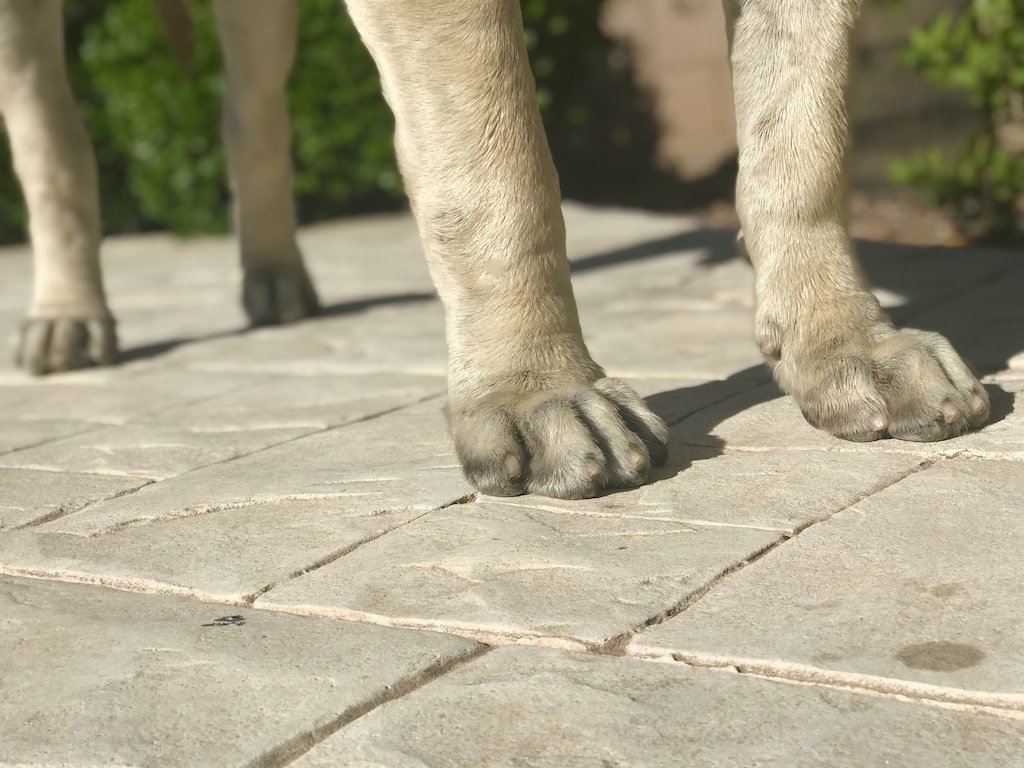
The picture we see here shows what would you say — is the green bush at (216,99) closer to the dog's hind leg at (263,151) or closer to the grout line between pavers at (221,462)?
the dog's hind leg at (263,151)

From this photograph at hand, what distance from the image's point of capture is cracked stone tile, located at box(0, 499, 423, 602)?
5.66 ft

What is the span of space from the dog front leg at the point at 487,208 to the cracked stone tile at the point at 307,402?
0.54 meters

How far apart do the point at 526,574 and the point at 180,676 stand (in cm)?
40

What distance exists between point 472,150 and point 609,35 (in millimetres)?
4987

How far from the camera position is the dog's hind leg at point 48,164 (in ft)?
11.4

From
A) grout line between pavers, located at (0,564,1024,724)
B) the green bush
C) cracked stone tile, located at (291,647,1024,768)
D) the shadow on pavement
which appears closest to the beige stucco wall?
the green bush

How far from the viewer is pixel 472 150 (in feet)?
6.77

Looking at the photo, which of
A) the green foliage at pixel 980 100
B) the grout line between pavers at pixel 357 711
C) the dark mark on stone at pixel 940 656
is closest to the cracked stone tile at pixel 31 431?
the grout line between pavers at pixel 357 711

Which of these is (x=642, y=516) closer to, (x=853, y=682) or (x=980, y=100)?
(x=853, y=682)

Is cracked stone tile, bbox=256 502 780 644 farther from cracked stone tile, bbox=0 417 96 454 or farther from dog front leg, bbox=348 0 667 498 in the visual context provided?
cracked stone tile, bbox=0 417 96 454

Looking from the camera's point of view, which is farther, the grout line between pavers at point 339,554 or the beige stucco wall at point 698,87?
the beige stucco wall at point 698,87

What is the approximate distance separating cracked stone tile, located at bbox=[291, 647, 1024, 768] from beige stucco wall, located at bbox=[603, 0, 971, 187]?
463 centimetres

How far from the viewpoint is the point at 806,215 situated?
86.0 inches

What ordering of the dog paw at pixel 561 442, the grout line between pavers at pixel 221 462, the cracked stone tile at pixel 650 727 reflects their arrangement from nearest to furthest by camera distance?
the cracked stone tile at pixel 650 727 → the dog paw at pixel 561 442 → the grout line between pavers at pixel 221 462
